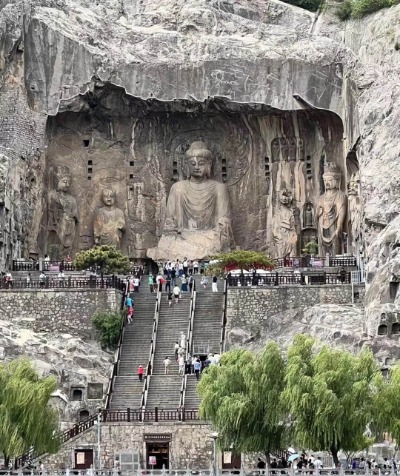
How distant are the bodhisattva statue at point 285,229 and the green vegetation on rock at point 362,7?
27.8 feet

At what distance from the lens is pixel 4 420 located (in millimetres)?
41312

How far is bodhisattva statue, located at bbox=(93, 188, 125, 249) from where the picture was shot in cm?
6284

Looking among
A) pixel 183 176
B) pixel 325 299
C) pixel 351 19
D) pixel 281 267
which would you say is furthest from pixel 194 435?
Answer: pixel 351 19

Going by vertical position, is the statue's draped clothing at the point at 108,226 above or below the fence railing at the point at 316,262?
above

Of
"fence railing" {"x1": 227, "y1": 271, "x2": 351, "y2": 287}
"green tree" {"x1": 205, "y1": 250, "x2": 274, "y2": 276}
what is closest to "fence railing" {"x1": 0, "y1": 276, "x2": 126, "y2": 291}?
"fence railing" {"x1": 227, "y1": 271, "x2": 351, "y2": 287}

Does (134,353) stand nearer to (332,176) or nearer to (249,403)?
(249,403)

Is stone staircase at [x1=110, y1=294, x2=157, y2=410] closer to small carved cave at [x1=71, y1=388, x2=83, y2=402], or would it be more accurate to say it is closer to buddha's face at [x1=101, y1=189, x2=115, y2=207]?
small carved cave at [x1=71, y1=388, x2=83, y2=402]

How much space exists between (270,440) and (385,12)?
2595 cm

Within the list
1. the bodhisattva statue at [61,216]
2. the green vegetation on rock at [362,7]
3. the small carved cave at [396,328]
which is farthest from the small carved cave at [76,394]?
the green vegetation on rock at [362,7]

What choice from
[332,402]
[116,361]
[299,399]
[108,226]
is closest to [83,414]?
[116,361]

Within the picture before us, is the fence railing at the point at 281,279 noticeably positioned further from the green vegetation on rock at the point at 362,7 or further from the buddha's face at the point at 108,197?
the green vegetation on rock at the point at 362,7

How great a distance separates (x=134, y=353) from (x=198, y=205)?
14869mm

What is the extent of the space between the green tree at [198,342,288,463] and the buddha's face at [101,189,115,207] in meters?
22.1

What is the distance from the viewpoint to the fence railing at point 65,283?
51.7m
